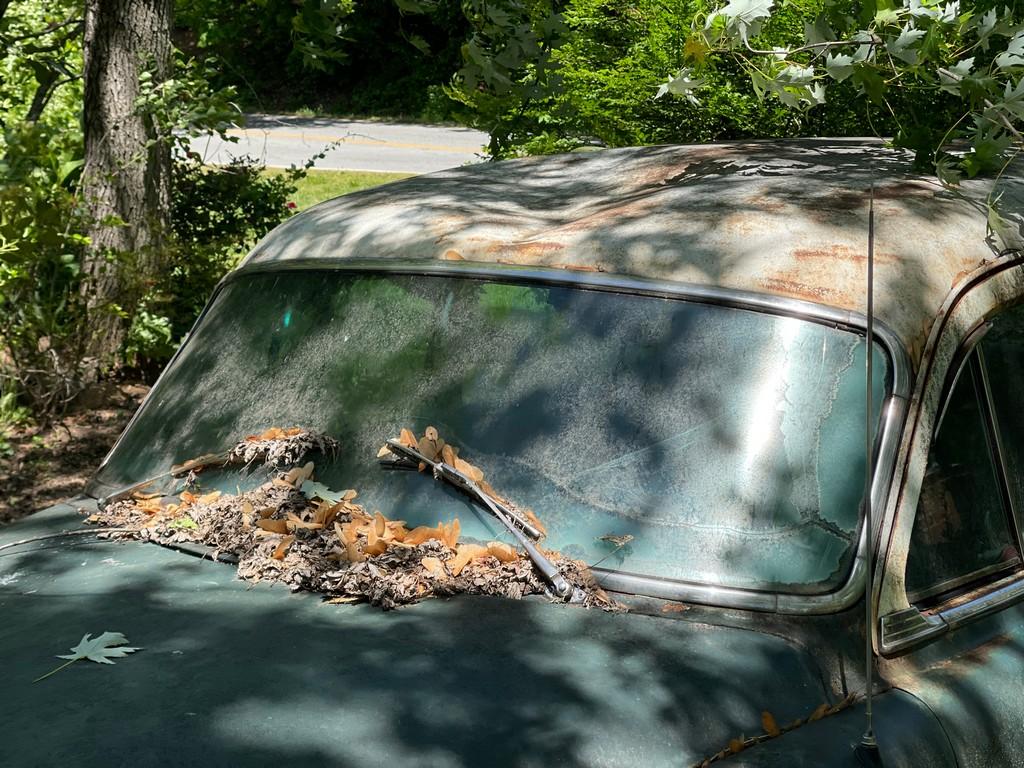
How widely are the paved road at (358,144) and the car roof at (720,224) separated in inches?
507

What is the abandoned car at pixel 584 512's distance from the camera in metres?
1.99

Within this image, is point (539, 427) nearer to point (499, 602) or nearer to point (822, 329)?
point (499, 602)

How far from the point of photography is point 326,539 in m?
2.55

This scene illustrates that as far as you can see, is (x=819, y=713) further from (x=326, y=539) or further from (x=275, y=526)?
(x=275, y=526)

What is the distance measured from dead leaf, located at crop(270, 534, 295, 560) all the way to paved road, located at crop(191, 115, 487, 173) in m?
13.9

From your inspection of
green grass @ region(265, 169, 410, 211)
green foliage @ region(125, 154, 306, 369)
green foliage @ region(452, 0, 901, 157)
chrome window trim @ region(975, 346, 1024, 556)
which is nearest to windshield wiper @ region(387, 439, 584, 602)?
chrome window trim @ region(975, 346, 1024, 556)

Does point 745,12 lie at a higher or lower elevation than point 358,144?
higher

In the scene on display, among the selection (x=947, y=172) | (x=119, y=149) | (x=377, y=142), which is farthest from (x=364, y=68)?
(x=947, y=172)

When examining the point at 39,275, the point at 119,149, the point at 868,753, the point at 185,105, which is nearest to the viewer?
the point at 868,753

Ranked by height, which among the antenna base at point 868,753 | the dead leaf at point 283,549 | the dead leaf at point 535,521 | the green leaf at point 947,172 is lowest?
the antenna base at point 868,753

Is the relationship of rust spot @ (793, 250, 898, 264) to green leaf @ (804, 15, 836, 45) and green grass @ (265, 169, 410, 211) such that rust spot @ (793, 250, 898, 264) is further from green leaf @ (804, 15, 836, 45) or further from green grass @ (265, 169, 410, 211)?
green grass @ (265, 169, 410, 211)

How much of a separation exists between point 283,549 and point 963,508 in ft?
4.72

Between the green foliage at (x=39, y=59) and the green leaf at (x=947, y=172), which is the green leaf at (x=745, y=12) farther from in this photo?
the green foliage at (x=39, y=59)

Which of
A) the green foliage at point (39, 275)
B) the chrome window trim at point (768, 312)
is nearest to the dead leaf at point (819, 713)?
the chrome window trim at point (768, 312)
